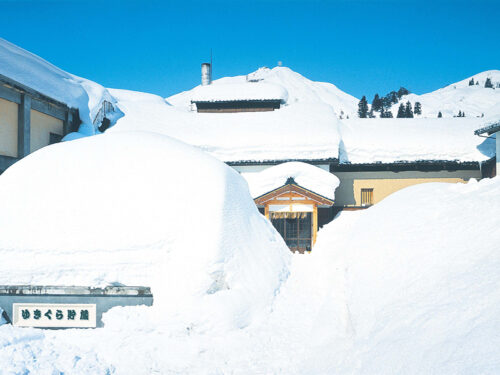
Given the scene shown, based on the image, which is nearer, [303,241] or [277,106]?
[303,241]

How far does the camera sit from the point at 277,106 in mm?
22219

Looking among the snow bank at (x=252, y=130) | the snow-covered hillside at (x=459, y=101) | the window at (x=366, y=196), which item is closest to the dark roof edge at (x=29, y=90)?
the snow bank at (x=252, y=130)

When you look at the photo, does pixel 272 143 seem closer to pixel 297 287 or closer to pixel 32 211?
pixel 297 287

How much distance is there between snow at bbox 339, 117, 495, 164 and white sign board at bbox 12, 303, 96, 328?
1329 cm

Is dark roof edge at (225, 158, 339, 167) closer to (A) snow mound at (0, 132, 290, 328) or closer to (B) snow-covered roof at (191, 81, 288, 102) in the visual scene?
(B) snow-covered roof at (191, 81, 288, 102)

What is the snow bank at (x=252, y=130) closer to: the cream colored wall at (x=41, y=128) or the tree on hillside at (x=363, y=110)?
the cream colored wall at (x=41, y=128)

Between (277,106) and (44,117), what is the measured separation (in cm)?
1397

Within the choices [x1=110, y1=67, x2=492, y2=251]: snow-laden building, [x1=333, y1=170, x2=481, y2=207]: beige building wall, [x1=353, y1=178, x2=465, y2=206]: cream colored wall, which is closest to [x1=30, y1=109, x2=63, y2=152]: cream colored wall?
[x1=110, y1=67, x2=492, y2=251]: snow-laden building

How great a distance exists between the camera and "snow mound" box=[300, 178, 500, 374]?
9.47ft

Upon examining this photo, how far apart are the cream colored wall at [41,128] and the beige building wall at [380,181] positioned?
12.7m

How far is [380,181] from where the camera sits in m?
15.9

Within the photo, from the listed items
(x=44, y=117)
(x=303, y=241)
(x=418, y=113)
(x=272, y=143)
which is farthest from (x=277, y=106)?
(x=418, y=113)

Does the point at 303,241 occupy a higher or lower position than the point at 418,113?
lower

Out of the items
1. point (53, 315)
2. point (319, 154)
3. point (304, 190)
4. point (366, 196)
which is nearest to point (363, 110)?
point (366, 196)
